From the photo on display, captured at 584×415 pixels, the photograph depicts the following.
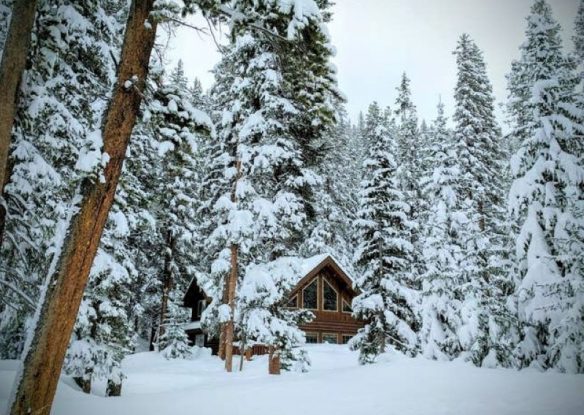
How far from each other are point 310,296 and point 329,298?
6.29ft

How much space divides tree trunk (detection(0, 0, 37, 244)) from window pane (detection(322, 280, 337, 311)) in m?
28.3

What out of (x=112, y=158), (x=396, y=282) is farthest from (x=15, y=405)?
(x=396, y=282)

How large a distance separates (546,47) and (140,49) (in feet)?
52.6

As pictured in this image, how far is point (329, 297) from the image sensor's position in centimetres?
3319

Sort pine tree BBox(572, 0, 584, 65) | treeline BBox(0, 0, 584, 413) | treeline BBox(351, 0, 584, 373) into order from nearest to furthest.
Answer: treeline BBox(0, 0, 584, 413) → treeline BBox(351, 0, 584, 373) → pine tree BBox(572, 0, 584, 65)

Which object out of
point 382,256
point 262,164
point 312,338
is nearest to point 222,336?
point 312,338

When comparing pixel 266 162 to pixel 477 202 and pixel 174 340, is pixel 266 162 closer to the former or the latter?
pixel 477 202

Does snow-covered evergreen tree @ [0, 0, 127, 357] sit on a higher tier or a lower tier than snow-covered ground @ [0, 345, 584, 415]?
higher

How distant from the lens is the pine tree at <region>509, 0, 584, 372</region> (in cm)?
1377

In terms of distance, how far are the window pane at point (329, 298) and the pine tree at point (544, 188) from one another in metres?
18.1

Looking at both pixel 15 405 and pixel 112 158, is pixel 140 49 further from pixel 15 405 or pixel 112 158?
pixel 15 405

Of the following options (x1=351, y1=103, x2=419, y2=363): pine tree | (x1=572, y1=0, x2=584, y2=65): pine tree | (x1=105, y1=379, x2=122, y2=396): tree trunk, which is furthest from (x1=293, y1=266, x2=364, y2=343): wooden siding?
(x1=572, y1=0, x2=584, y2=65): pine tree

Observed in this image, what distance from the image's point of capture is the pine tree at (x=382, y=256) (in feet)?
65.3

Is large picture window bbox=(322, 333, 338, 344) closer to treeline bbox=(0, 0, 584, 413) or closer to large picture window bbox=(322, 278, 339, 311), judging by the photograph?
large picture window bbox=(322, 278, 339, 311)
